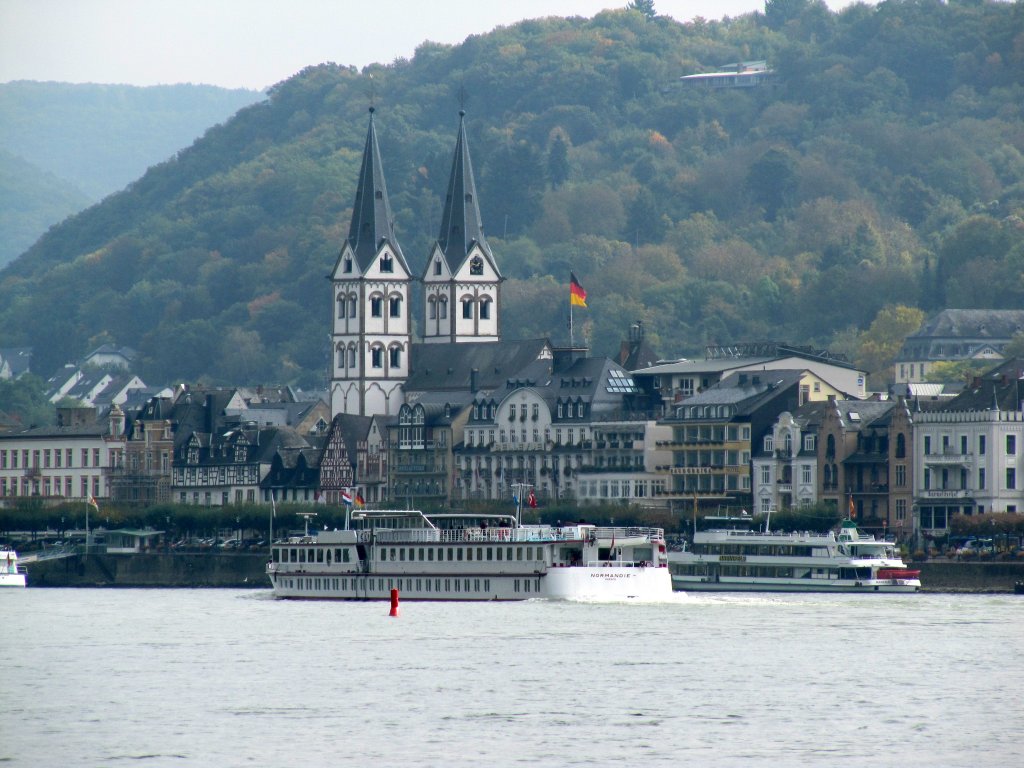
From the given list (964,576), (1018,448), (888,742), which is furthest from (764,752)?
(1018,448)

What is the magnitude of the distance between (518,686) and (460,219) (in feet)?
371

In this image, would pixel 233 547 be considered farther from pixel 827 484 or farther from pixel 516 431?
pixel 827 484

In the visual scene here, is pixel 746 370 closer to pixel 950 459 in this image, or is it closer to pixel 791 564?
→ pixel 950 459

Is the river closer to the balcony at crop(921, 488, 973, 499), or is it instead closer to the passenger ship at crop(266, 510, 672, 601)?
the passenger ship at crop(266, 510, 672, 601)

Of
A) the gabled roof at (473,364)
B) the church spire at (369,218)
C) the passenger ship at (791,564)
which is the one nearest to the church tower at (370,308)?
the church spire at (369,218)

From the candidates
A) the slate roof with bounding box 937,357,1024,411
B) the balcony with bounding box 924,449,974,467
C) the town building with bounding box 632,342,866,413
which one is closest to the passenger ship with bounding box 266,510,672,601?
the balcony with bounding box 924,449,974,467

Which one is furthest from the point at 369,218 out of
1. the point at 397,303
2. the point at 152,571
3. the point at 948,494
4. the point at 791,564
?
the point at 791,564

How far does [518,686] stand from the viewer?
279 ft

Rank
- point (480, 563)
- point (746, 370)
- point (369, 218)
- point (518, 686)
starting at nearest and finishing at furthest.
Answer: point (518, 686) < point (480, 563) < point (746, 370) < point (369, 218)

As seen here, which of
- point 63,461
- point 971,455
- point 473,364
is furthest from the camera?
point 63,461

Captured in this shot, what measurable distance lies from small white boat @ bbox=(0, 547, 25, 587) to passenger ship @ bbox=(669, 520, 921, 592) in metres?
32.4

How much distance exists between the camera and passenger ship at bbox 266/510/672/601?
123m

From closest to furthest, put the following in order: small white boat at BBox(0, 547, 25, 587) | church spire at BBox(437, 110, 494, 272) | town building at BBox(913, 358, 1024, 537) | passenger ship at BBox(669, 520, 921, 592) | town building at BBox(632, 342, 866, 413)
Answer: passenger ship at BBox(669, 520, 921, 592) < town building at BBox(913, 358, 1024, 537) < small white boat at BBox(0, 547, 25, 587) < town building at BBox(632, 342, 866, 413) < church spire at BBox(437, 110, 494, 272)

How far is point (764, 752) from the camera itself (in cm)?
7112
